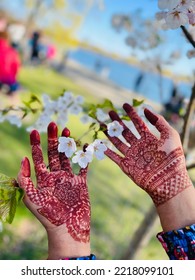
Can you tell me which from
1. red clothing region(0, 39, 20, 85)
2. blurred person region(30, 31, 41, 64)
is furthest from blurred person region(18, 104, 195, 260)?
blurred person region(30, 31, 41, 64)

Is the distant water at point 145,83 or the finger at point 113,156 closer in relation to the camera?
the finger at point 113,156

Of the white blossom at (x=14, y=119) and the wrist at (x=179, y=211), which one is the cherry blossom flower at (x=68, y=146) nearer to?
the wrist at (x=179, y=211)

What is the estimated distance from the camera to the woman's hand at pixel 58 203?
56.1 inches

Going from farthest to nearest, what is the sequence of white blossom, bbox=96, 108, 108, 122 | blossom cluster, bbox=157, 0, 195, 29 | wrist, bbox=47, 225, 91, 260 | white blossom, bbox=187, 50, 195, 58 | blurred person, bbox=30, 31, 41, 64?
blurred person, bbox=30, 31, 41, 64
white blossom, bbox=187, 50, 195, 58
white blossom, bbox=96, 108, 108, 122
blossom cluster, bbox=157, 0, 195, 29
wrist, bbox=47, 225, 91, 260

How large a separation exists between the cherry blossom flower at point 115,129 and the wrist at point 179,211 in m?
0.33

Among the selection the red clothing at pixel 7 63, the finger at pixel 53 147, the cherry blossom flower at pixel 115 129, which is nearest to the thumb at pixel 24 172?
the finger at pixel 53 147

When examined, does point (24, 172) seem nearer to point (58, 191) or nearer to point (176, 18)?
point (58, 191)

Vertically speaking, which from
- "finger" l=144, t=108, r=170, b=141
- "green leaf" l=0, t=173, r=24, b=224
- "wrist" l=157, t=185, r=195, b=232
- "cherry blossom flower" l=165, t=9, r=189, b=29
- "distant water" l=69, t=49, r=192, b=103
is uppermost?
"cherry blossom flower" l=165, t=9, r=189, b=29

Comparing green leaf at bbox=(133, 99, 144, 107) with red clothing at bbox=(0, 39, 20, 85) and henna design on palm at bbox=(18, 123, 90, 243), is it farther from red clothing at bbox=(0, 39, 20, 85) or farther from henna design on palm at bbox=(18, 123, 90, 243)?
red clothing at bbox=(0, 39, 20, 85)

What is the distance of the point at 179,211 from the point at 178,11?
28.1 inches

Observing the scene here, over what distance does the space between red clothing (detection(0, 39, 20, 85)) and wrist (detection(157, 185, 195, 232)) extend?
20.1 feet

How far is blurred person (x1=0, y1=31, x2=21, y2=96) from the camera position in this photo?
24.0ft

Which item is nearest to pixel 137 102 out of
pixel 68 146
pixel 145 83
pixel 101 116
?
pixel 101 116
